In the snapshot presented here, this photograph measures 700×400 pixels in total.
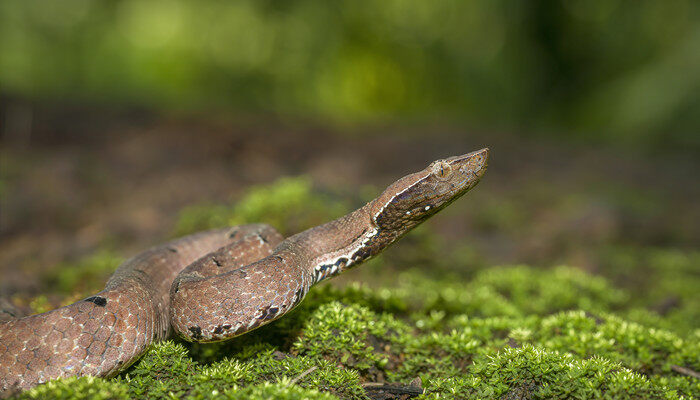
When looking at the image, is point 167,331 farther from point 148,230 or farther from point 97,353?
point 148,230

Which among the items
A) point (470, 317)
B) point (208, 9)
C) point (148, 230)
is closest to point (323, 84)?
point (208, 9)

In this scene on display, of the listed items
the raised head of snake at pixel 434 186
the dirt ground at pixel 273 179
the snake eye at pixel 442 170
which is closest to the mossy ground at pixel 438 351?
the raised head of snake at pixel 434 186

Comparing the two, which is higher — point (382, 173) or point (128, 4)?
point (128, 4)

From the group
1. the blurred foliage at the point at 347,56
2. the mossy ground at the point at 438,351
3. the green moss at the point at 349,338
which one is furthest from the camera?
the blurred foliage at the point at 347,56

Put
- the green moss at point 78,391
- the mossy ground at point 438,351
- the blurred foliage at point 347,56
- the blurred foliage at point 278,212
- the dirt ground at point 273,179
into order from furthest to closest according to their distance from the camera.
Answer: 1. the blurred foliage at point 347,56
2. the dirt ground at point 273,179
3. the blurred foliage at point 278,212
4. the mossy ground at point 438,351
5. the green moss at point 78,391

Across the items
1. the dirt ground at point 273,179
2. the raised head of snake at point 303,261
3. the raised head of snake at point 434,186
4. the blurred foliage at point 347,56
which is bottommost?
the dirt ground at point 273,179

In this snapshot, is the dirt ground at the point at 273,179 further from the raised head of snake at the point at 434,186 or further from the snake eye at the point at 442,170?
the snake eye at the point at 442,170
